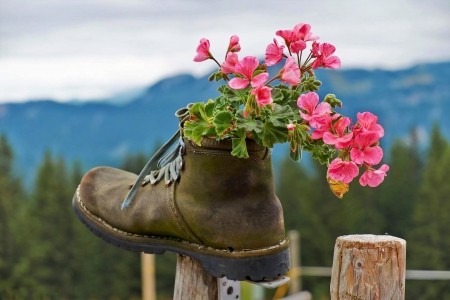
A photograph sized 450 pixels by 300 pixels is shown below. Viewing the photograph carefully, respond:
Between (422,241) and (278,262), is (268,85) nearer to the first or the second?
(278,262)

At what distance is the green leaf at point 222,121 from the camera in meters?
1.54

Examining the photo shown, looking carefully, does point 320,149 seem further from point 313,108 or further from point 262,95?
point 262,95

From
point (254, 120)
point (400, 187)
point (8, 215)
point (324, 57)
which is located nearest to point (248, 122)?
point (254, 120)

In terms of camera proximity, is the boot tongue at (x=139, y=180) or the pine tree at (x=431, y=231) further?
the pine tree at (x=431, y=231)

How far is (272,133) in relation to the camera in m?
1.54

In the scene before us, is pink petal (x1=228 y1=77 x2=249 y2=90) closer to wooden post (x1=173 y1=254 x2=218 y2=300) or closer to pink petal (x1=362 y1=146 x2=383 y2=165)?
pink petal (x1=362 y1=146 x2=383 y2=165)

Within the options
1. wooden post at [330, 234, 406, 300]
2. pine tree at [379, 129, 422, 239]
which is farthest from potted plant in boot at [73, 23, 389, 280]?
pine tree at [379, 129, 422, 239]

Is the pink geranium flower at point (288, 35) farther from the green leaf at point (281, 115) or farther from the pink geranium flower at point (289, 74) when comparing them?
the green leaf at point (281, 115)

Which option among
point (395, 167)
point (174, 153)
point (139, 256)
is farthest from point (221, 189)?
point (395, 167)

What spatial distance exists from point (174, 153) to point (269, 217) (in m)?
0.37

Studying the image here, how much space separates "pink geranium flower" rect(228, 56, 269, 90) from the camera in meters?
1.53

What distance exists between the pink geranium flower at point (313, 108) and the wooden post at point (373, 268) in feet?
1.03

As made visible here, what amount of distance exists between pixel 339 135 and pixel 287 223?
41.8ft

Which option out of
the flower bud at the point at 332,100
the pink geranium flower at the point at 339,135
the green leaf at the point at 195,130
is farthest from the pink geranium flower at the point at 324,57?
the green leaf at the point at 195,130
